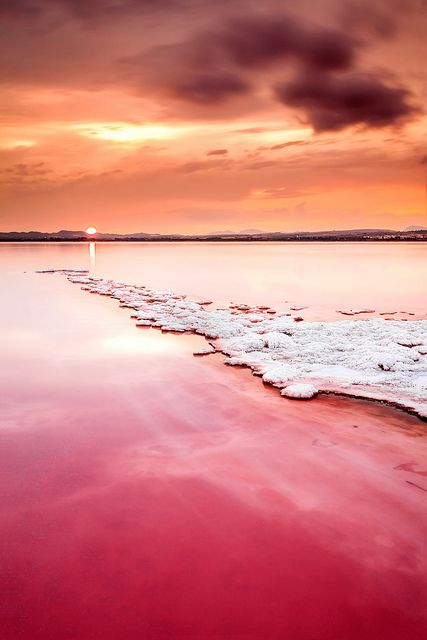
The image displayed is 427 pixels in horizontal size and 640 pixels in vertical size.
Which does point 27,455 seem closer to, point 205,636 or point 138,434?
point 138,434

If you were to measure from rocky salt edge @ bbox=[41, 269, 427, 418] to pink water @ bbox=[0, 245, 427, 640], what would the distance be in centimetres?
43

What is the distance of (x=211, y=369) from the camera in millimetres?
6375

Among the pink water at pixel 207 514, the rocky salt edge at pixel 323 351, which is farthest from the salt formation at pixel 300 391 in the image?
the pink water at pixel 207 514

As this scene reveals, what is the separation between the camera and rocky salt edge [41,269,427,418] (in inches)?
214

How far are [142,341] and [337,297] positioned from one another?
29.6 feet

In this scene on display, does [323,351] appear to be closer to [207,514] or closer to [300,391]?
[300,391]

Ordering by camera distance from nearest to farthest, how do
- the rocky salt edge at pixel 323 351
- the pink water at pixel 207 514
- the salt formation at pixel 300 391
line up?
the pink water at pixel 207 514 < the salt formation at pixel 300 391 < the rocky salt edge at pixel 323 351

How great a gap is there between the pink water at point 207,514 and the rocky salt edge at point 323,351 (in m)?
0.43

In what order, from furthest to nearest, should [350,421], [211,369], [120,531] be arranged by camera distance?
[211,369] < [350,421] < [120,531]

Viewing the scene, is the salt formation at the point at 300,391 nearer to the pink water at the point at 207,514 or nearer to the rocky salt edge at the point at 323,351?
the rocky salt edge at the point at 323,351

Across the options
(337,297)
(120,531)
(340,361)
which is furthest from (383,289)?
(120,531)

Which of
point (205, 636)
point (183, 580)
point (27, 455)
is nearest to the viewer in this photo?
point (205, 636)

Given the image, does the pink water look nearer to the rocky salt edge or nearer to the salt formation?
the salt formation

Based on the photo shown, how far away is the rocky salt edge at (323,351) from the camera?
17.9 ft
